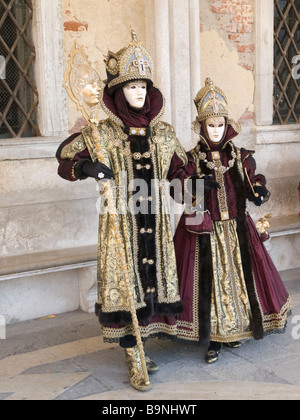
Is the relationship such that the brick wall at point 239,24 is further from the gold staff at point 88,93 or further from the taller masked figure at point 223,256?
the gold staff at point 88,93

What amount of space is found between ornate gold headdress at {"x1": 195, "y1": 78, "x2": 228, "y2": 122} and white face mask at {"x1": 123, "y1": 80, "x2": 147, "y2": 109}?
1.75ft

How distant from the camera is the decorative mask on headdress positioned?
11.2 feet

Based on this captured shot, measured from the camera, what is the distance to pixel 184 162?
373 cm

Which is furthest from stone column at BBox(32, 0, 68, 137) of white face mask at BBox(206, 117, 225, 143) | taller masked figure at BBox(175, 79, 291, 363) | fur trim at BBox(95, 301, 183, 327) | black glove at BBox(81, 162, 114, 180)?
fur trim at BBox(95, 301, 183, 327)

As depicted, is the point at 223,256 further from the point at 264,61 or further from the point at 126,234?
the point at 264,61

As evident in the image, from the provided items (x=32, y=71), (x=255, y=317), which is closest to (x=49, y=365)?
(x=255, y=317)

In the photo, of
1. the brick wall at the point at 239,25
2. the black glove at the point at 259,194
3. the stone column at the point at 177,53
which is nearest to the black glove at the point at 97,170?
the black glove at the point at 259,194

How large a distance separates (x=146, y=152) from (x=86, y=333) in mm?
1618

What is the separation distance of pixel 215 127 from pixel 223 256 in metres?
0.79

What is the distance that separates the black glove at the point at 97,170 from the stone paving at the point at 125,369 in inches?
46.5

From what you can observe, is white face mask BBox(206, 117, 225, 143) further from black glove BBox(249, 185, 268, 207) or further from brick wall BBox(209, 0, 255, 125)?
brick wall BBox(209, 0, 255, 125)

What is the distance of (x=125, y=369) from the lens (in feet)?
12.5

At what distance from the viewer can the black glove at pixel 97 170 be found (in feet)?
10.8

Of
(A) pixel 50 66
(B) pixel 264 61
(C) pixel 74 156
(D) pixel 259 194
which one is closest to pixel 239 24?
(B) pixel 264 61
